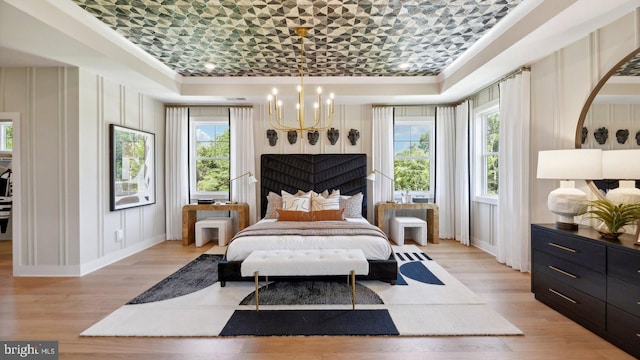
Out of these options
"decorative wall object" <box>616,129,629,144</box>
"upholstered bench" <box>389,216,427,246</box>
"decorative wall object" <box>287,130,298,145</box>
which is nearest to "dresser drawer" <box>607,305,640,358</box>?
"decorative wall object" <box>616,129,629,144</box>

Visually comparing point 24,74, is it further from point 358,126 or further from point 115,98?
point 358,126

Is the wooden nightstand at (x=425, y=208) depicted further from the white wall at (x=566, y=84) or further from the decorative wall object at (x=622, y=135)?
the decorative wall object at (x=622, y=135)

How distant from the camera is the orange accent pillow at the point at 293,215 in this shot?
4.52 metres

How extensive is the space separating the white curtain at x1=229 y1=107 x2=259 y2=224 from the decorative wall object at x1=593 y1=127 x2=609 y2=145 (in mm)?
4793

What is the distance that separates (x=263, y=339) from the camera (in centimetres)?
229

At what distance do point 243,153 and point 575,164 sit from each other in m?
4.78

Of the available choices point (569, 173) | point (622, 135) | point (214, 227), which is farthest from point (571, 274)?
point (214, 227)

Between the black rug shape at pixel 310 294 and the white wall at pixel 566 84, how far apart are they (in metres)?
2.40

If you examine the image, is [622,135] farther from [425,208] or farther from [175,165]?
[175,165]

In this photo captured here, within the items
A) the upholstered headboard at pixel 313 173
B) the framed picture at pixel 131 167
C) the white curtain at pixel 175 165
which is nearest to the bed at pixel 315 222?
the upholstered headboard at pixel 313 173

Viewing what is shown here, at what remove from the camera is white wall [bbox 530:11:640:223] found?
263 cm

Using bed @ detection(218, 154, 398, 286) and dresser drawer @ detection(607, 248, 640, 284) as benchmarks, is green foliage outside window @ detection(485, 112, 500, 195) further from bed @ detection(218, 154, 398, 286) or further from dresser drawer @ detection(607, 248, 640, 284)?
dresser drawer @ detection(607, 248, 640, 284)

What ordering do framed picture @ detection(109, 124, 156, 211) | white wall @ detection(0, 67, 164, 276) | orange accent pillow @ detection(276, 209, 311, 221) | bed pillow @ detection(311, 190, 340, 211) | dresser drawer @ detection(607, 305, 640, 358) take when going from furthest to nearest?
bed pillow @ detection(311, 190, 340, 211) < orange accent pillow @ detection(276, 209, 311, 221) < framed picture @ detection(109, 124, 156, 211) < white wall @ detection(0, 67, 164, 276) < dresser drawer @ detection(607, 305, 640, 358)

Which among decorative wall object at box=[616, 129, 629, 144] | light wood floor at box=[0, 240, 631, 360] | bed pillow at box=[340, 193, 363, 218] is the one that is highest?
decorative wall object at box=[616, 129, 629, 144]
